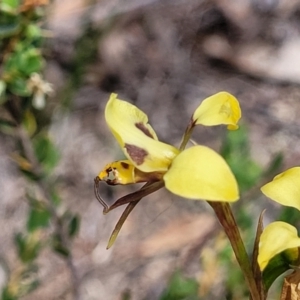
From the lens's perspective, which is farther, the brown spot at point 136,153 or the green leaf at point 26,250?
the green leaf at point 26,250

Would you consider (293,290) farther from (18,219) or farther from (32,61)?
(18,219)

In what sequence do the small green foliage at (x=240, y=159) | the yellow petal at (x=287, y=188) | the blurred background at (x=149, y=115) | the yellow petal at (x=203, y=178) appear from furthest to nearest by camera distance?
the blurred background at (x=149, y=115), the small green foliage at (x=240, y=159), the yellow petal at (x=287, y=188), the yellow petal at (x=203, y=178)

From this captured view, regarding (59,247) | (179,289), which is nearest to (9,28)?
(59,247)

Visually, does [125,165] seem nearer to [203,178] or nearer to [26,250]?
[203,178]

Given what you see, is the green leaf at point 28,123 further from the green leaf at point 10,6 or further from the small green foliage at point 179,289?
the small green foliage at point 179,289

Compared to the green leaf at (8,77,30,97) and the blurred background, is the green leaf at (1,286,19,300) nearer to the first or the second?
the blurred background

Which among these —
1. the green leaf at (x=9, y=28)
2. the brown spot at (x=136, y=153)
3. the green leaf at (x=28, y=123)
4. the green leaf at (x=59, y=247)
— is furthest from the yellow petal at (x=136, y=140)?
the green leaf at (x=59, y=247)

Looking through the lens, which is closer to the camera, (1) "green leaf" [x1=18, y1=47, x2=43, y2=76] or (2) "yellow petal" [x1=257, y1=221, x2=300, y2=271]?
(2) "yellow petal" [x1=257, y1=221, x2=300, y2=271]

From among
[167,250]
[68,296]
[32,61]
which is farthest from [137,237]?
[32,61]

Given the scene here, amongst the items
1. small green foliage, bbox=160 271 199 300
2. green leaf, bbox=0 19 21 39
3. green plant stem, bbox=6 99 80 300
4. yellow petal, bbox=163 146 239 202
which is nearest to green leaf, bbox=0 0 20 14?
green leaf, bbox=0 19 21 39
